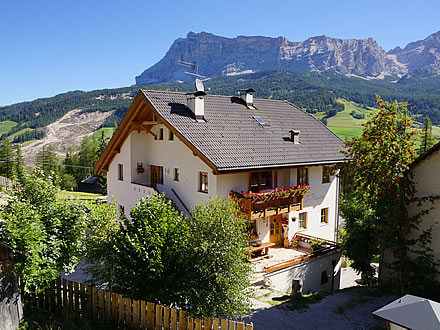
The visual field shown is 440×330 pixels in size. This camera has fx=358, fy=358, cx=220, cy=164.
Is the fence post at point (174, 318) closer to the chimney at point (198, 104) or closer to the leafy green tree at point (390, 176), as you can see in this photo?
the leafy green tree at point (390, 176)

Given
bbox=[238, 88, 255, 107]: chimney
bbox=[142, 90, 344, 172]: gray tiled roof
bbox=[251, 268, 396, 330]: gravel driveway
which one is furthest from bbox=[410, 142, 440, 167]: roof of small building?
bbox=[238, 88, 255, 107]: chimney

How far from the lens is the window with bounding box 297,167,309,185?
21.0 metres

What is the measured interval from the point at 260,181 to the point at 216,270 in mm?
10219

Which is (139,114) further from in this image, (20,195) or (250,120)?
(20,195)

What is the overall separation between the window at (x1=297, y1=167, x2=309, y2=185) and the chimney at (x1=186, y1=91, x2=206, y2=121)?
21.3 feet

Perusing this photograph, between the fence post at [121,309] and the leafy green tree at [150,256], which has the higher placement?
the leafy green tree at [150,256]

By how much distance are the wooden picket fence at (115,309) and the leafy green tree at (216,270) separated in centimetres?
38

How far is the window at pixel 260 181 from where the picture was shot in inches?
757

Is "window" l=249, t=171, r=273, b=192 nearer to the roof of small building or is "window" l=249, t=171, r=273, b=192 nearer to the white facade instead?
the white facade

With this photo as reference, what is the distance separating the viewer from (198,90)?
2086 cm

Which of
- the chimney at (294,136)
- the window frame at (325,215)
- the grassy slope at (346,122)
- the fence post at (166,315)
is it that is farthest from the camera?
the grassy slope at (346,122)

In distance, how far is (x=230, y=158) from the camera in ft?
58.4

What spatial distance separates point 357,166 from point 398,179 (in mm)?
1489

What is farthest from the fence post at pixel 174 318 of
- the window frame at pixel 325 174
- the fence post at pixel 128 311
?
the window frame at pixel 325 174
